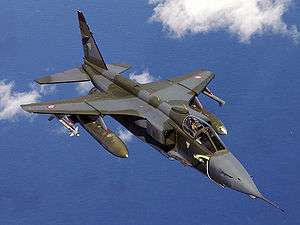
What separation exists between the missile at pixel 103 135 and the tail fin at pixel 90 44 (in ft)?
17.7

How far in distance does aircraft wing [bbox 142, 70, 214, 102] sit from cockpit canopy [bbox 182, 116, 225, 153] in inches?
201

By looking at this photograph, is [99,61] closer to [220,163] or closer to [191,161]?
[191,161]

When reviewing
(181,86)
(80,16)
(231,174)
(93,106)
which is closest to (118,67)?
(80,16)

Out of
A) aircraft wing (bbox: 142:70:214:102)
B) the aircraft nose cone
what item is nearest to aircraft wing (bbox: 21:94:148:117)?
aircraft wing (bbox: 142:70:214:102)

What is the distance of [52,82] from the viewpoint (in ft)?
108

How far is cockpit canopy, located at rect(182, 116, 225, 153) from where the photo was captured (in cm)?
2325

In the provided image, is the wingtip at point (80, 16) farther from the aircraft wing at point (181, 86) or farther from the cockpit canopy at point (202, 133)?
the cockpit canopy at point (202, 133)

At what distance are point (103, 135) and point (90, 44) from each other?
341 inches

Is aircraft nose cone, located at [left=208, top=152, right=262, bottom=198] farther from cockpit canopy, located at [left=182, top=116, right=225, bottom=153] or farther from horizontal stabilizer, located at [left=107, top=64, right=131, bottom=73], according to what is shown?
horizontal stabilizer, located at [left=107, top=64, right=131, bottom=73]

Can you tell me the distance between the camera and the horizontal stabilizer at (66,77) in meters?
32.9

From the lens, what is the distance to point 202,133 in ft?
77.7

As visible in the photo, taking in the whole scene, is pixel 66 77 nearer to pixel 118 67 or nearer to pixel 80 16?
pixel 118 67

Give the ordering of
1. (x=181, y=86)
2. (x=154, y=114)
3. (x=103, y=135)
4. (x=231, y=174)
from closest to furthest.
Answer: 1. (x=231, y=174)
2. (x=154, y=114)
3. (x=103, y=135)
4. (x=181, y=86)

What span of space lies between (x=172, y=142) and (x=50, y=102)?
8556mm
